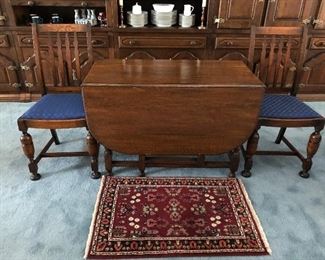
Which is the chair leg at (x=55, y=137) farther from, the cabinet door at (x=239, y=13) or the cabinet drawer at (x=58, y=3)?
the cabinet door at (x=239, y=13)

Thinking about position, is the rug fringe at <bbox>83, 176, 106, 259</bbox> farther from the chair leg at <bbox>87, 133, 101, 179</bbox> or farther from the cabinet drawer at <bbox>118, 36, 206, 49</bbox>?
the cabinet drawer at <bbox>118, 36, 206, 49</bbox>

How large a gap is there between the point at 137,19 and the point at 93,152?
1.42 m

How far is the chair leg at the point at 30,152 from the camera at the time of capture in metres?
1.78

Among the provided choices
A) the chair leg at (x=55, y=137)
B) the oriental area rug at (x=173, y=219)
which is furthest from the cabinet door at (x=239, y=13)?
the chair leg at (x=55, y=137)

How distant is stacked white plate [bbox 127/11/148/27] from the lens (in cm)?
261

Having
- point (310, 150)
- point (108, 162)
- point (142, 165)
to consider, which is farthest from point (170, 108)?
point (310, 150)

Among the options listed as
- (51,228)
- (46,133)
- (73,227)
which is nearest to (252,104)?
(73,227)

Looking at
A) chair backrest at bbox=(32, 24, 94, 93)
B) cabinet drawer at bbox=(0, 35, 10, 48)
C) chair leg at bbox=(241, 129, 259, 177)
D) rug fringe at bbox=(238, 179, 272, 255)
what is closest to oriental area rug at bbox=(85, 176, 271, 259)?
rug fringe at bbox=(238, 179, 272, 255)

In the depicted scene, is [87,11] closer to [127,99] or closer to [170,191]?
[127,99]

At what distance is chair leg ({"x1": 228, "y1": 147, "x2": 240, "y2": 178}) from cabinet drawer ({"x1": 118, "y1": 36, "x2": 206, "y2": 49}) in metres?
1.26

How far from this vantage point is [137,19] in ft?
8.59

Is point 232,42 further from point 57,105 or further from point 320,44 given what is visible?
point 57,105

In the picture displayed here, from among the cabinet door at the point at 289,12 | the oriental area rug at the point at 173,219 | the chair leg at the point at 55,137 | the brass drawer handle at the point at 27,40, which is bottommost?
the oriental area rug at the point at 173,219

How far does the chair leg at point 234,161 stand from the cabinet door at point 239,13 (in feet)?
4.35
